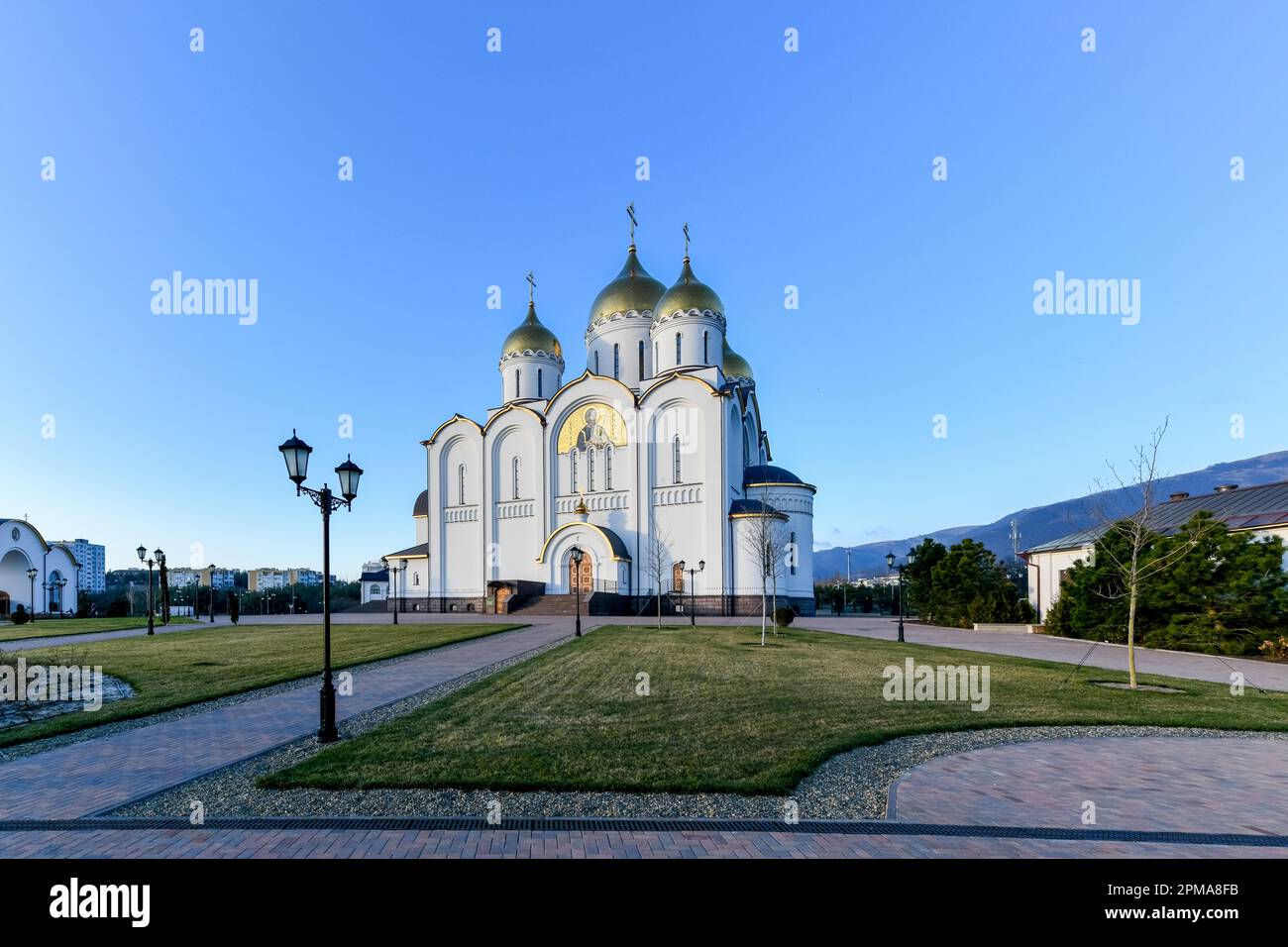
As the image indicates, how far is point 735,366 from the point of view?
4578 cm

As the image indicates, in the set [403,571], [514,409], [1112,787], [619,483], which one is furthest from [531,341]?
[1112,787]

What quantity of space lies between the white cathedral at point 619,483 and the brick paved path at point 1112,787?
80.9 feet

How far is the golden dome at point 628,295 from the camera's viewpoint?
43.8 m

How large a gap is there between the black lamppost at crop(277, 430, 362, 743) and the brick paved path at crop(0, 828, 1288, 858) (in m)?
3.11

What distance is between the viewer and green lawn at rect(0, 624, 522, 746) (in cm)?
988

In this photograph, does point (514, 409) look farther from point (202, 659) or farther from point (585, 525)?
point (202, 659)

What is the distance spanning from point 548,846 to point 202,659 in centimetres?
1638


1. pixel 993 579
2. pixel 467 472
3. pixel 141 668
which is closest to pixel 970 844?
pixel 141 668

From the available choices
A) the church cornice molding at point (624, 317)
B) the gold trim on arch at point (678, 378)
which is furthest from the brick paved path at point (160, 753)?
the church cornice molding at point (624, 317)

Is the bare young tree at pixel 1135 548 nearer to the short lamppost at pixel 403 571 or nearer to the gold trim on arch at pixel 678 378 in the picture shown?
the gold trim on arch at pixel 678 378

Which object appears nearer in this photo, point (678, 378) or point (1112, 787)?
point (1112, 787)

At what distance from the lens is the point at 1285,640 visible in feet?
55.6

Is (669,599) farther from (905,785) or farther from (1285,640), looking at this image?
(905,785)
